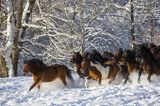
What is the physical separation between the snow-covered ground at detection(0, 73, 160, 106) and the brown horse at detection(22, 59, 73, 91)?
15 cm

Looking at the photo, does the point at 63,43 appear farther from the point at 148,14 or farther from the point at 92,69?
the point at 92,69

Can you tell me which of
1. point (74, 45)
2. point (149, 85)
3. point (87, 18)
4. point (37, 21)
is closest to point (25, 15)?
point (37, 21)

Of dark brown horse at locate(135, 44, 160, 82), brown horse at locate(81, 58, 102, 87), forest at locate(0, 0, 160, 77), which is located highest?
forest at locate(0, 0, 160, 77)

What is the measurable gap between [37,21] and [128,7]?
274 inches

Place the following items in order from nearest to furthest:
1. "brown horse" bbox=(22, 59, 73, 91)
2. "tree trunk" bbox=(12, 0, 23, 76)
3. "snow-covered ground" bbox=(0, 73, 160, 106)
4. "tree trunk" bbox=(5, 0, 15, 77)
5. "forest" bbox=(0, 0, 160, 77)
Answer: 1. "snow-covered ground" bbox=(0, 73, 160, 106)
2. "brown horse" bbox=(22, 59, 73, 91)
3. "tree trunk" bbox=(5, 0, 15, 77)
4. "tree trunk" bbox=(12, 0, 23, 76)
5. "forest" bbox=(0, 0, 160, 77)

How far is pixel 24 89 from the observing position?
41.9ft

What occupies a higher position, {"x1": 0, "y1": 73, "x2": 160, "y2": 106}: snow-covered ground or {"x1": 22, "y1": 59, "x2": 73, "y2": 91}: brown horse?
{"x1": 22, "y1": 59, "x2": 73, "y2": 91}: brown horse

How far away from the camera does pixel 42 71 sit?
40.7 ft

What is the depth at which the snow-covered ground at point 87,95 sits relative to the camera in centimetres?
981

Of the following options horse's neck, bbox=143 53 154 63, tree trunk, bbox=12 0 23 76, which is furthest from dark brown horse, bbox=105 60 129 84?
tree trunk, bbox=12 0 23 76

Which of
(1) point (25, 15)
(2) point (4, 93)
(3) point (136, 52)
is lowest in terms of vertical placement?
(2) point (4, 93)

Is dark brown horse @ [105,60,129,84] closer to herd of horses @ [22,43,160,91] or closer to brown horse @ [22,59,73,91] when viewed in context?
herd of horses @ [22,43,160,91]

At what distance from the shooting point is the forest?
25891mm

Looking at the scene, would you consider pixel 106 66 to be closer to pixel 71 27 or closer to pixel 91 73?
pixel 91 73
